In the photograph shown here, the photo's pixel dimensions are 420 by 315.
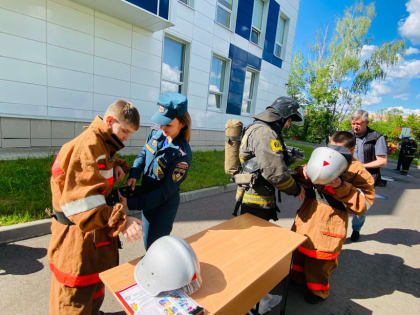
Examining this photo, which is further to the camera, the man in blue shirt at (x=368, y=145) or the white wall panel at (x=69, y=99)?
the white wall panel at (x=69, y=99)

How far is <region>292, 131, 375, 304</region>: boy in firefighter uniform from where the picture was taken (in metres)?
1.79

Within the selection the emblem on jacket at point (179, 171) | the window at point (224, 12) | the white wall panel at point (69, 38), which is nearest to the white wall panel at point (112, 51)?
the white wall panel at point (69, 38)

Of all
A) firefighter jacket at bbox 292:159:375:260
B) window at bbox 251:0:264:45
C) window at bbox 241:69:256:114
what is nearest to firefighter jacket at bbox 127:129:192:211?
firefighter jacket at bbox 292:159:375:260

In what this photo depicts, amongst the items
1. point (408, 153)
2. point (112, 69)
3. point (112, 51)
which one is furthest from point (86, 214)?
point (408, 153)

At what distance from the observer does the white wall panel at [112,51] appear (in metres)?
5.89

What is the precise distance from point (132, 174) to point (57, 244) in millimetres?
810

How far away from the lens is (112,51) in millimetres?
6156

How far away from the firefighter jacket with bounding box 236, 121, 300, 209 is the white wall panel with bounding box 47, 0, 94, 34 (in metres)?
5.63

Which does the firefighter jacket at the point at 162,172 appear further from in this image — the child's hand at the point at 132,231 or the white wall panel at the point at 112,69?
the white wall panel at the point at 112,69

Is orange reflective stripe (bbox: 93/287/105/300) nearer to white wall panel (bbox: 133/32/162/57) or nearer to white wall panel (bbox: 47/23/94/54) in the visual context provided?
white wall panel (bbox: 47/23/94/54)

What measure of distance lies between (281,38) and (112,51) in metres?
10.0

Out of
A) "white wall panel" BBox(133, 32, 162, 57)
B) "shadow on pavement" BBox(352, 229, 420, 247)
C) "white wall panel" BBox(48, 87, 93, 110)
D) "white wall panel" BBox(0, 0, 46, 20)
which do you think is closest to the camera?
"shadow on pavement" BBox(352, 229, 420, 247)

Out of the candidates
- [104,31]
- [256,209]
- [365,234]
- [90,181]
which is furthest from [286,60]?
[90,181]

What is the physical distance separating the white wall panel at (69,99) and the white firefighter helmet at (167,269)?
5.82 meters
